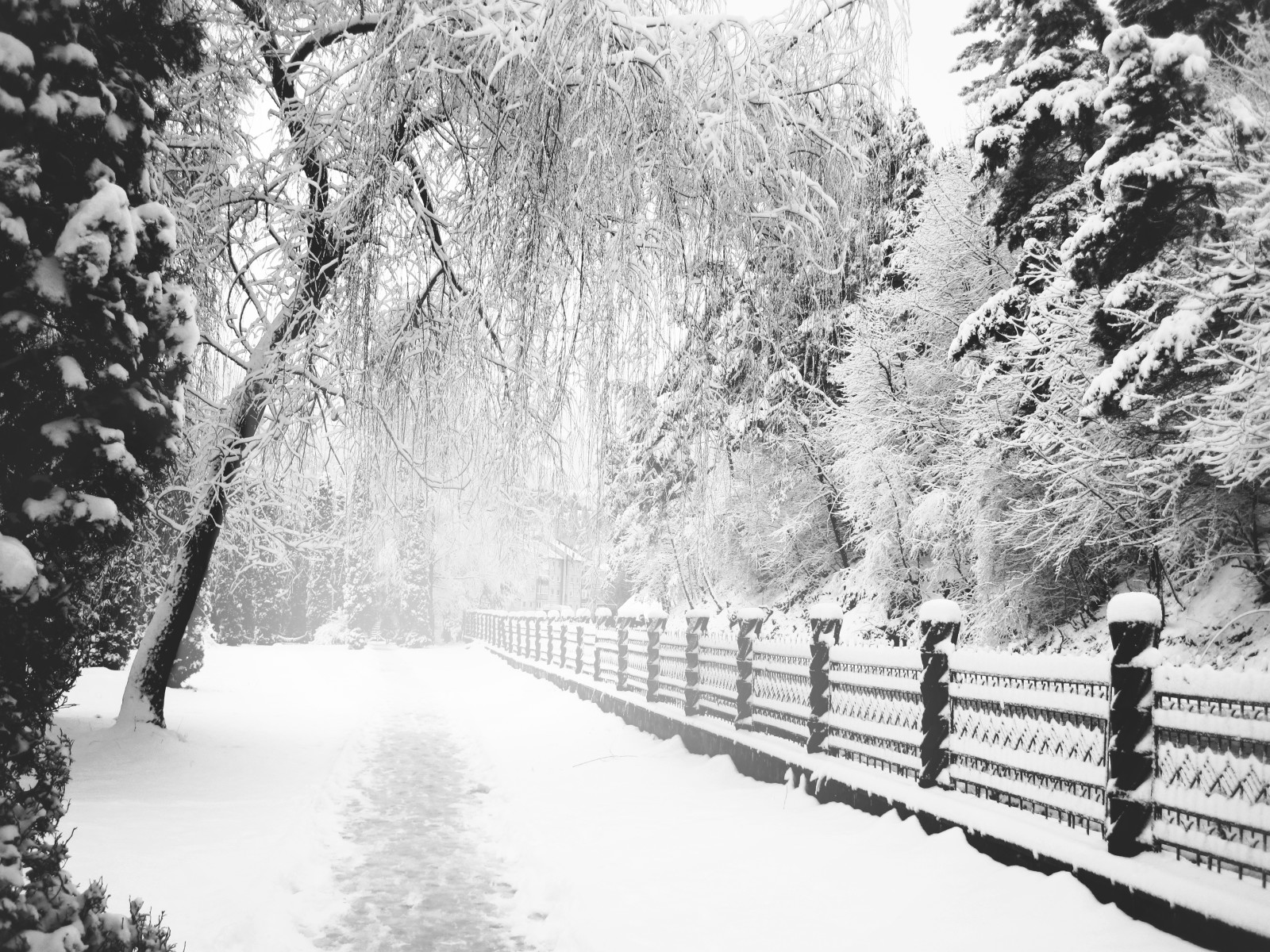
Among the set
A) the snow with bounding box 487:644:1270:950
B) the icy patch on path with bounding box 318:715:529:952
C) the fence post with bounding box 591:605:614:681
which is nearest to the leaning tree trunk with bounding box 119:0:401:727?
the icy patch on path with bounding box 318:715:529:952

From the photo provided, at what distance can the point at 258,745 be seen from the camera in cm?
1082

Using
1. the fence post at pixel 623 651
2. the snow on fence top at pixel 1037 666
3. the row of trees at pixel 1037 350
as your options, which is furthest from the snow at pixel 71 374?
the fence post at pixel 623 651

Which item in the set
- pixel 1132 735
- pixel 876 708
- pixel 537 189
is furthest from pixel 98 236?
pixel 876 708

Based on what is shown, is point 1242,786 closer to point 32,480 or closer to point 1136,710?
point 1136,710

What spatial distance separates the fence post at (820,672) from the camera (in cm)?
812

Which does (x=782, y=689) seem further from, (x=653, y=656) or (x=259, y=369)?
(x=259, y=369)

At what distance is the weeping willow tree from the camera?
4.05 meters

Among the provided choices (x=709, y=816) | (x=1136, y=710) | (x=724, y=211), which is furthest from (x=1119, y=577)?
(x=724, y=211)

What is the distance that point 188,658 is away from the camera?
55.8 feet

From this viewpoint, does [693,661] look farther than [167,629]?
Yes

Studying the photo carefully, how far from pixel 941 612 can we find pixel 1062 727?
1403mm

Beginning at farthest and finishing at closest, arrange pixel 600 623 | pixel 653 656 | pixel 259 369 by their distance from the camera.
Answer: pixel 600 623 → pixel 653 656 → pixel 259 369

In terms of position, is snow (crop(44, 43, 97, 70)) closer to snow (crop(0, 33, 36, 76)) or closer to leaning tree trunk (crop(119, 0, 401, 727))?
snow (crop(0, 33, 36, 76))

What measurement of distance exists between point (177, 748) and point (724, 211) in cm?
907
